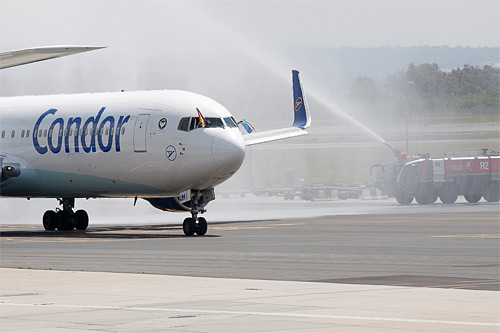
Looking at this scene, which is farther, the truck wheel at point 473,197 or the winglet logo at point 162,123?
the truck wheel at point 473,197

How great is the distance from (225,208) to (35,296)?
143 feet

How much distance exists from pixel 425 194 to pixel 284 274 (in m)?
48.8

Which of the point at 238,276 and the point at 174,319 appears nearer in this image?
the point at 174,319

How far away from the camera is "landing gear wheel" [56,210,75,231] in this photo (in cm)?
4203

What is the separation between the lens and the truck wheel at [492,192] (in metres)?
69.7

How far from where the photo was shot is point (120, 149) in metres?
37.0

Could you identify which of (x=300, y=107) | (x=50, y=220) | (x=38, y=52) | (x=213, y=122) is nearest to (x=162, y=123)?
(x=213, y=122)

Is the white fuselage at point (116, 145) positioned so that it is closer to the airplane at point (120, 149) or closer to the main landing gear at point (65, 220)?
the airplane at point (120, 149)

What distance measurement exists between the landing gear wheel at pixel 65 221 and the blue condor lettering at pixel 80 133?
3443 millimetres

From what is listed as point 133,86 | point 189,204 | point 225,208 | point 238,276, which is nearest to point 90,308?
point 238,276

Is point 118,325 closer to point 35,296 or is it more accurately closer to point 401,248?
point 35,296

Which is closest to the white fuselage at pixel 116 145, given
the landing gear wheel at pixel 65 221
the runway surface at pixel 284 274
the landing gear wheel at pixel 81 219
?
the landing gear wheel at pixel 65 221

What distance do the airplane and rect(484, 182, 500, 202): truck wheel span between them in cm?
3543

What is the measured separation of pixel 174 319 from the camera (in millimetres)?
14219
